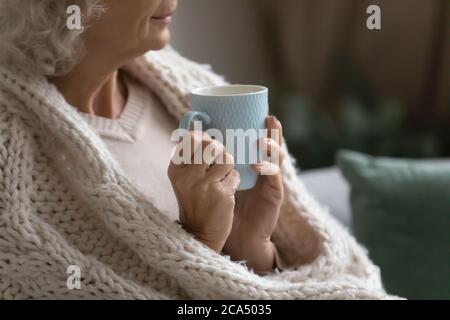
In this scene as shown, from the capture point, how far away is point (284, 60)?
1973mm

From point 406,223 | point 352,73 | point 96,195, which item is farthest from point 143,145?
point 352,73

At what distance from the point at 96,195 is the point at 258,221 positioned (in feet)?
0.72

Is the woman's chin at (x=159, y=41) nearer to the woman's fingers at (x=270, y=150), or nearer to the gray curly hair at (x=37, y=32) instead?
the gray curly hair at (x=37, y=32)

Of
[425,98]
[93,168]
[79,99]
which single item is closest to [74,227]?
[93,168]

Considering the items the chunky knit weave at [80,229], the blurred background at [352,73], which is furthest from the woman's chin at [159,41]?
the blurred background at [352,73]

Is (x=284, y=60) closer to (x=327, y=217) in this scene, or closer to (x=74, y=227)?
(x=327, y=217)

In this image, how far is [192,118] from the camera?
732 millimetres

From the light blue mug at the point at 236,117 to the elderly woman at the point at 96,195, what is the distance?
0.07 ft

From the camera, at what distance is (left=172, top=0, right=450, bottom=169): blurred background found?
6.38ft

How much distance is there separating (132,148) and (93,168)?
4.4 inches

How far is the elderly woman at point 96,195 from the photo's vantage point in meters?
0.78

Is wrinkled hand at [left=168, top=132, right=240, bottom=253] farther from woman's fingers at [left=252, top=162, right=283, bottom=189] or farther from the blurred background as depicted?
the blurred background

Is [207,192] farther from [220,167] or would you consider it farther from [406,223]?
[406,223]

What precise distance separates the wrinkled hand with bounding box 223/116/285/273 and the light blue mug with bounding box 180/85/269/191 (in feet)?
0.21
